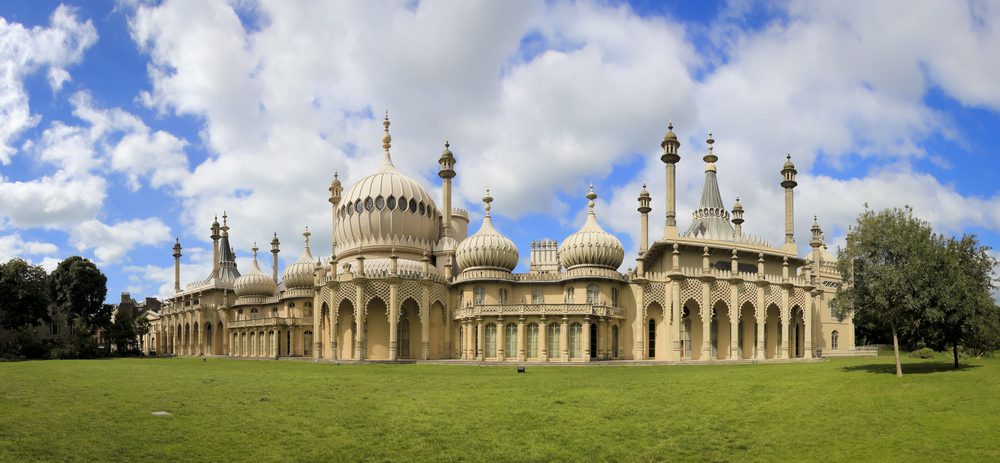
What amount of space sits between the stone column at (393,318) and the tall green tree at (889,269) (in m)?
32.3

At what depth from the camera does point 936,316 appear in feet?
112

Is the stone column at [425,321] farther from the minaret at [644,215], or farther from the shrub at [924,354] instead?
the shrub at [924,354]

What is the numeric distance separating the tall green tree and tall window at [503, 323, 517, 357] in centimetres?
2430

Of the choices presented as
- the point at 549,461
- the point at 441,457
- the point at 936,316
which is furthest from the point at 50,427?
the point at 936,316

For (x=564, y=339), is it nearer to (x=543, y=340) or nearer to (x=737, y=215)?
(x=543, y=340)

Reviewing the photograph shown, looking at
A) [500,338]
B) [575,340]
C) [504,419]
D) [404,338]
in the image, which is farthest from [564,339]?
[504,419]

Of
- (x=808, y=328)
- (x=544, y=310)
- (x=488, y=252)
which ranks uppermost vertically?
(x=488, y=252)

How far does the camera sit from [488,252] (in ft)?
197

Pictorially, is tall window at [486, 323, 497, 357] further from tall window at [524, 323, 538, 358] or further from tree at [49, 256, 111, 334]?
tree at [49, 256, 111, 334]

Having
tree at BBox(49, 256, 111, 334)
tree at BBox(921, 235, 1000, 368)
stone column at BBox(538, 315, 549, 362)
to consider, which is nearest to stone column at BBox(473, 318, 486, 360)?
stone column at BBox(538, 315, 549, 362)

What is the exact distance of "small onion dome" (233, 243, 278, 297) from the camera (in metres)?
85.4

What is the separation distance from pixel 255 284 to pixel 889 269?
68.9 metres

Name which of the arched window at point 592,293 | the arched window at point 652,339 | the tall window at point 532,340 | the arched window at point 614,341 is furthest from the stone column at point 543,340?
the arched window at point 652,339

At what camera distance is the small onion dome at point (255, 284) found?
85438mm
